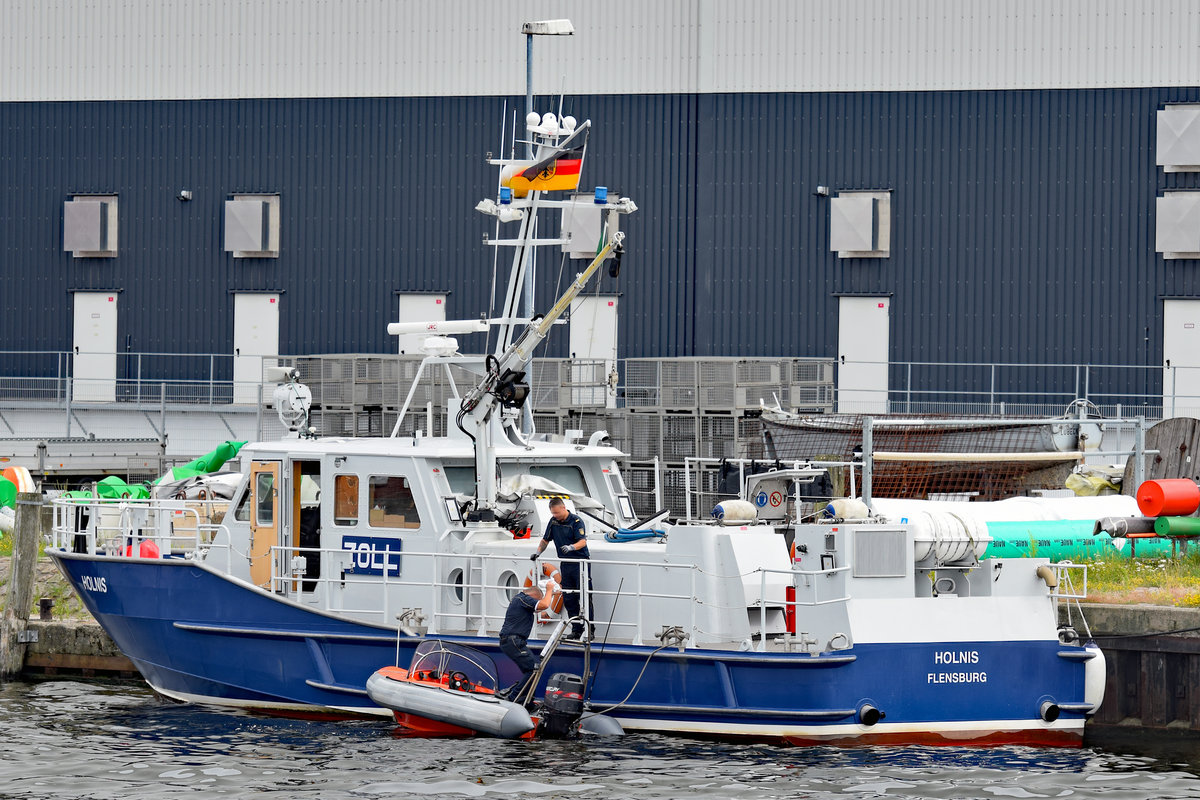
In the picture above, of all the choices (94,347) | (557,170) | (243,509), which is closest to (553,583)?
(243,509)

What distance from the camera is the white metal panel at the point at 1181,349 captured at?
28984mm

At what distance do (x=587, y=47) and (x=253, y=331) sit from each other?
9126 mm

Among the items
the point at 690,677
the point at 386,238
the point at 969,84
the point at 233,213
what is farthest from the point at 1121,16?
the point at 690,677

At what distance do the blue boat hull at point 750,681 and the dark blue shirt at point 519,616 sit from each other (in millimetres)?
467

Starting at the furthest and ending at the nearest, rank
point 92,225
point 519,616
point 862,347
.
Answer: point 92,225 < point 862,347 < point 519,616

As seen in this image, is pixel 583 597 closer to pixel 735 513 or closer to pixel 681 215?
pixel 735 513

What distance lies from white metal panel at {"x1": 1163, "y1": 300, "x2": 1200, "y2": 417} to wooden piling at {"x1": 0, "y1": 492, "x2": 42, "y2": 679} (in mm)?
19767

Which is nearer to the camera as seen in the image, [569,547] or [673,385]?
[569,547]

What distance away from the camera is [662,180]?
31609 mm

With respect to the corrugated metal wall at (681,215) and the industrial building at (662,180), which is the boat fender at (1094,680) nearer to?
the industrial building at (662,180)

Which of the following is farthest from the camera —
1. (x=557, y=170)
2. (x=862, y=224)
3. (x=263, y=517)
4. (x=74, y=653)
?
(x=862, y=224)

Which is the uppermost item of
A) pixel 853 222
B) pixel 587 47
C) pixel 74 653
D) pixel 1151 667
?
pixel 587 47

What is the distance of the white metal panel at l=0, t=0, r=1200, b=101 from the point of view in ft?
96.4

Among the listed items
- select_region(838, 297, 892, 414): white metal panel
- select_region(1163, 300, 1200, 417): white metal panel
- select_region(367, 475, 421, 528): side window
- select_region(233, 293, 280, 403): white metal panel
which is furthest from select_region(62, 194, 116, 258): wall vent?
select_region(1163, 300, 1200, 417): white metal panel
